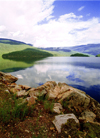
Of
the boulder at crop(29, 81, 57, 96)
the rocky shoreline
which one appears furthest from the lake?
the boulder at crop(29, 81, 57, 96)

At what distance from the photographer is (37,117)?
791 cm

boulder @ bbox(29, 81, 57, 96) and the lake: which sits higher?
boulder @ bbox(29, 81, 57, 96)

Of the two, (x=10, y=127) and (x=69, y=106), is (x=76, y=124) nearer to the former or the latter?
(x=69, y=106)

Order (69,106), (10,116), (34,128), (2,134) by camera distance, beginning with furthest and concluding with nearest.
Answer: (69,106)
(10,116)
(34,128)
(2,134)

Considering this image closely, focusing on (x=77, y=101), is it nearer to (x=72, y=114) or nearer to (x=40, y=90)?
(x=72, y=114)

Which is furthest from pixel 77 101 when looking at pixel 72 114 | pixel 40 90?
pixel 40 90

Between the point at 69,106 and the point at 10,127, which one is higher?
the point at 10,127

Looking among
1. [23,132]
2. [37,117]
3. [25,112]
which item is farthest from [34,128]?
[25,112]

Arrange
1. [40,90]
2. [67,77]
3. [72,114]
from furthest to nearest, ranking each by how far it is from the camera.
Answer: [67,77], [40,90], [72,114]

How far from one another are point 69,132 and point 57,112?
2.79 meters

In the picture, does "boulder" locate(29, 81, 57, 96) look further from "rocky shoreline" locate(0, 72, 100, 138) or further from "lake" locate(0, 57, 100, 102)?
"lake" locate(0, 57, 100, 102)

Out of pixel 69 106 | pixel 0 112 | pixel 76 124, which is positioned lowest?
pixel 69 106

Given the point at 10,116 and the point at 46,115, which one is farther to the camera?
the point at 46,115

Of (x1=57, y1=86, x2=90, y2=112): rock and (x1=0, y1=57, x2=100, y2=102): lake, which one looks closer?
(x1=57, y1=86, x2=90, y2=112): rock
